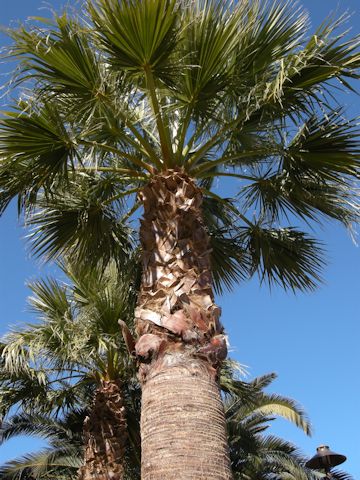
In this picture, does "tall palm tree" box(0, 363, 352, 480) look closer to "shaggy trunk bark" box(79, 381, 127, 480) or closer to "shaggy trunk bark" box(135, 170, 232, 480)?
"shaggy trunk bark" box(79, 381, 127, 480)

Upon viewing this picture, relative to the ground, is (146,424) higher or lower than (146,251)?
lower

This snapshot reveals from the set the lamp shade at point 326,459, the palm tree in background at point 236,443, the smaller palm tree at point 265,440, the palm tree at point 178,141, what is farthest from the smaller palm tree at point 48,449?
the palm tree at point 178,141

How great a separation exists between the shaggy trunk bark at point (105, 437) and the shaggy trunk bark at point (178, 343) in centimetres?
535

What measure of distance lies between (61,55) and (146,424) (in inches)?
130

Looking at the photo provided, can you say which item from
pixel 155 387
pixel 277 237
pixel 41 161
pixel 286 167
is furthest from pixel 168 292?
pixel 277 237

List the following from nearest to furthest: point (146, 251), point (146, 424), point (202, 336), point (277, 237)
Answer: point (146, 424) < point (202, 336) < point (146, 251) < point (277, 237)

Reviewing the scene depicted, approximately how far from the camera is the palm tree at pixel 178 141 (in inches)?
151

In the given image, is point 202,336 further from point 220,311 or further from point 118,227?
point 118,227

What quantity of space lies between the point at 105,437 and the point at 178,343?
5811 mm

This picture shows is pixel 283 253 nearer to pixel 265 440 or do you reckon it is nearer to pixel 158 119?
pixel 158 119

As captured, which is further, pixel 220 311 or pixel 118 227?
pixel 118 227

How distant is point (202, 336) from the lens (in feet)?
13.4

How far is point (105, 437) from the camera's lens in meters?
9.10

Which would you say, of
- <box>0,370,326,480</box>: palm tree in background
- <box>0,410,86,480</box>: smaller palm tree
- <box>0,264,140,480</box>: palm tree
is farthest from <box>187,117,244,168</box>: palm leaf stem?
<box>0,410,86,480</box>: smaller palm tree
